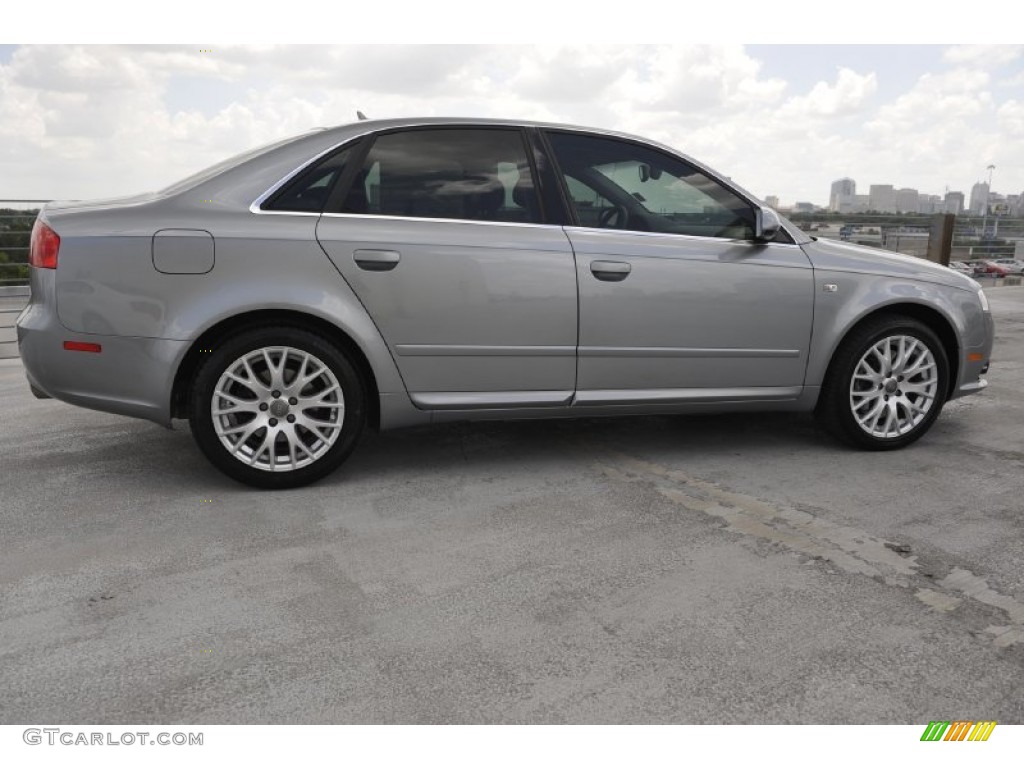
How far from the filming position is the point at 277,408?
375 centimetres

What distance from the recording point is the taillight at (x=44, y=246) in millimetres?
A: 3592

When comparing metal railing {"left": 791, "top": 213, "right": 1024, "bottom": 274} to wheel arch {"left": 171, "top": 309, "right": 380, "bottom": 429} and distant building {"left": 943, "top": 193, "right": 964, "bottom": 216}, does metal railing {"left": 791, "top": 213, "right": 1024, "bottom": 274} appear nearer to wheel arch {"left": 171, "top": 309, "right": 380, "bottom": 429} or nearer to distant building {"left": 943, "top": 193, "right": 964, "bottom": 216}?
distant building {"left": 943, "top": 193, "right": 964, "bottom": 216}

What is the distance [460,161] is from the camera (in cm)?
395

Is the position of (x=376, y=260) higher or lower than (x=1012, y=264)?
higher

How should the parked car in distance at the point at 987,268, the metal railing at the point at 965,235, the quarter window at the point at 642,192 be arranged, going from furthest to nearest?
the parked car in distance at the point at 987,268 → the metal railing at the point at 965,235 → the quarter window at the point at 642,192

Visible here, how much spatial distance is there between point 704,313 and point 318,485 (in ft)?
6.54

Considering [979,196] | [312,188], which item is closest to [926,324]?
[312,188]

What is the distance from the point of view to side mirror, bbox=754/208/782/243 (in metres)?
4.16

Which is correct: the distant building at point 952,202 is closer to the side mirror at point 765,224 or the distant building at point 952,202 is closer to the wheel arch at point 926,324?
the wheel arch at point 926,324

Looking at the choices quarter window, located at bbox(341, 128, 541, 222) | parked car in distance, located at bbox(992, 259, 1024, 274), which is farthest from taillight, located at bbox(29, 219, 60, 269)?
parked car in distance, located at bbox(992, 259, 1024, 274)

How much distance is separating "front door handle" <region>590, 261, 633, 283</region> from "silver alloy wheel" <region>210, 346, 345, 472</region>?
1281 millimetres

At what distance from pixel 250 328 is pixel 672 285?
1.94 m

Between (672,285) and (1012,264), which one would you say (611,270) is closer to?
(672,285)

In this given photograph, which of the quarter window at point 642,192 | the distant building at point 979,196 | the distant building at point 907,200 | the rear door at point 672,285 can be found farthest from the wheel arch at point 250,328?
the distant building at point 979,196
